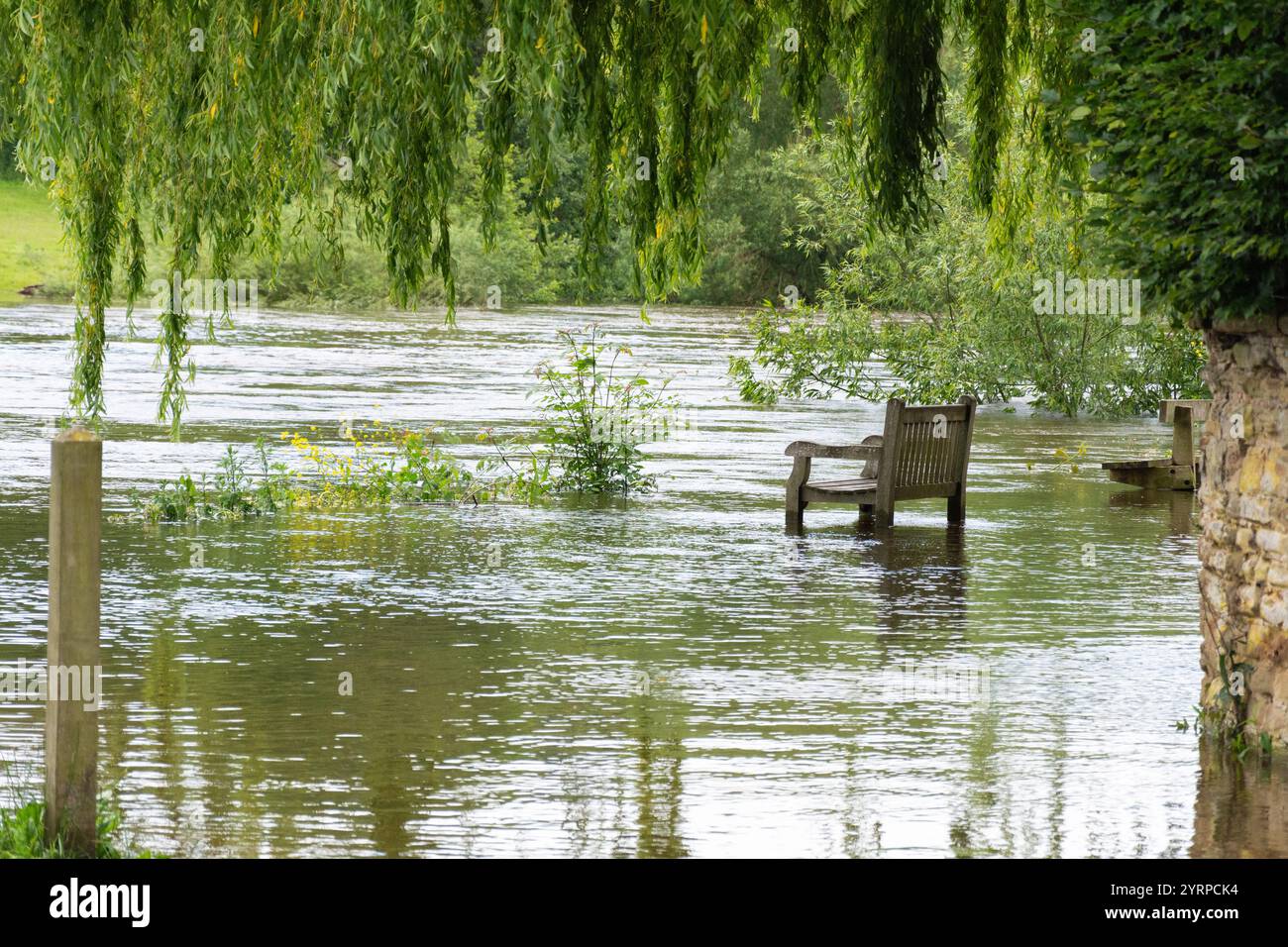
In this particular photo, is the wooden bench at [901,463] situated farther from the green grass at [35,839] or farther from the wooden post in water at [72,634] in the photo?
the wooden post in water at [72,634]

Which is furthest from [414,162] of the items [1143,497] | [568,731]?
[1143,497]

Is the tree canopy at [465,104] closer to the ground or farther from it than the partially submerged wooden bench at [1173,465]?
farther from it

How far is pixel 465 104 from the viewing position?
26.9ft

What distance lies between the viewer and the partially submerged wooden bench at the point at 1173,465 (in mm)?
19531

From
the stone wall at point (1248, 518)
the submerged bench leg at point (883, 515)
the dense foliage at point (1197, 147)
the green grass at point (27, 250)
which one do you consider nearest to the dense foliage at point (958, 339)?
the submerged bench leg at point (883, 515)

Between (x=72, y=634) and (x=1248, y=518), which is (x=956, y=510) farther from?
(x=72, y=634)

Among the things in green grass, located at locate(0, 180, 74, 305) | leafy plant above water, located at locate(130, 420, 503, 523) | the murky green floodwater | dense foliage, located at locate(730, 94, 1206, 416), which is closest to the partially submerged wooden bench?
the murky green floodwater

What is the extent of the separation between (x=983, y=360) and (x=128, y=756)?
25756 millimetres

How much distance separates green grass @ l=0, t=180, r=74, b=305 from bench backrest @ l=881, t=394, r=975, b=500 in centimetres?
4582

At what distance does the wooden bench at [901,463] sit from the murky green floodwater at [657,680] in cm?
36

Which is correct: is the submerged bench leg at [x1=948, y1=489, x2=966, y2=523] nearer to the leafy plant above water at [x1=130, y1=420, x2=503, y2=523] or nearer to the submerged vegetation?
the submerged vegetation

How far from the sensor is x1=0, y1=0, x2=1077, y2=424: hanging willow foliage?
8172mm

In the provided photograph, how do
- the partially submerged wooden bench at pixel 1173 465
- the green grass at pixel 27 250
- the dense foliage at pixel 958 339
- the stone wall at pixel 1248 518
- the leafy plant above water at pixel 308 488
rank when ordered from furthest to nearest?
the green grass at pixel 27 250, the dense foliage at pixel 958 339, the partially submerged wooden bench at pixel 1173 465, the leafy plant above water at pixel 308 488, the stone wall at pixel 1248 518

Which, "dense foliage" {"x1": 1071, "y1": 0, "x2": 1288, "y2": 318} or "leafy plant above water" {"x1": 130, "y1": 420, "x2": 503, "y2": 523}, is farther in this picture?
"leafy plant above water" {"x1": 130, "y1": 420, "x2": 503, "y2": 523}
